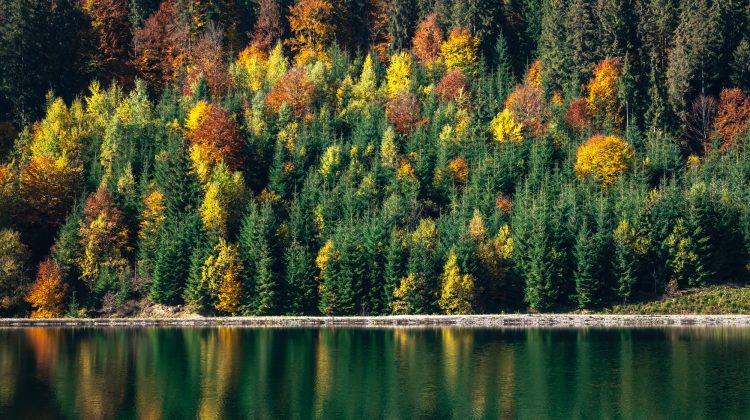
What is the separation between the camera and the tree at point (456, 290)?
117 m

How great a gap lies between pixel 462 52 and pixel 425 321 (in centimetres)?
6237

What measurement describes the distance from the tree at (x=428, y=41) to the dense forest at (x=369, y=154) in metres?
0.52

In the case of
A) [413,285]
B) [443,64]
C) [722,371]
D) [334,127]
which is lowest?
[722,371]

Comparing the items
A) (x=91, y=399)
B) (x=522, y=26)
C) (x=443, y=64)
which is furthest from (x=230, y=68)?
(x=91, y=399)

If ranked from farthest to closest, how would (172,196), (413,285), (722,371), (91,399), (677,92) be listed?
(677,92)
(172,196)
(413,285)
(722,371)
(91,399)

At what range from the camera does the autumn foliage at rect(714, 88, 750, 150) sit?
14362 centimetres

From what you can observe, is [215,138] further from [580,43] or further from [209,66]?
[580,43]

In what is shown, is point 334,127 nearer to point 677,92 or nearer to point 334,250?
point 334,250

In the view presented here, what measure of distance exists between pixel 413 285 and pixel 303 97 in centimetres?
4757

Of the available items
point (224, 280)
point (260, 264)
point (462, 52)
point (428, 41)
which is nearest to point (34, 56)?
point (224, 280)

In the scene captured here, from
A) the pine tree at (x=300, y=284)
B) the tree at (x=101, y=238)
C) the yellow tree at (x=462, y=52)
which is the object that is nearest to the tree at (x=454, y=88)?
the yellow tree at (x=462, y=52)

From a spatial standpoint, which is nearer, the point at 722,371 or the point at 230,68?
the point at 722,371

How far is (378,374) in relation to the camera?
83000mm

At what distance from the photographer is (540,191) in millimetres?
130875
